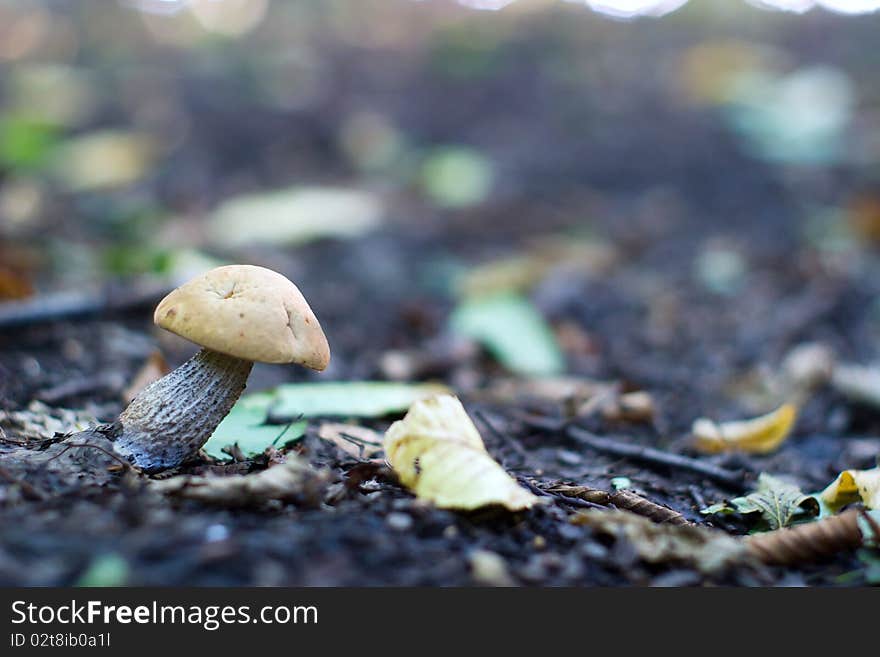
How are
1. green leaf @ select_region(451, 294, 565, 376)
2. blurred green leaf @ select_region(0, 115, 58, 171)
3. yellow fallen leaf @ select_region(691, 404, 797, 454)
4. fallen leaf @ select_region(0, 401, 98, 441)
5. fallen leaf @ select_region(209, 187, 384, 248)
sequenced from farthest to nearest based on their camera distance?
blurred green leaf @ select_region(0, 115, 58, 171), fallen leaf @ select_region(209, 187, 384, 248), green leaf @ select_region(451, 294, 565, 376), yellow fallen leaf @ select_region(691, 404, 797, 454), fallen leaf @ select_region(0, 401, 98, 441)

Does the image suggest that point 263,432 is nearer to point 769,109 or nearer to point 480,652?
point 480,652

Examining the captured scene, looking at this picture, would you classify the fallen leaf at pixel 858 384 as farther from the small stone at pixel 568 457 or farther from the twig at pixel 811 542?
the twig at pixel 811 542

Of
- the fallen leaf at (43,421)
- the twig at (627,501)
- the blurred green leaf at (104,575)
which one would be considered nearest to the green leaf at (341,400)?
the fallen leaf at (43,421)

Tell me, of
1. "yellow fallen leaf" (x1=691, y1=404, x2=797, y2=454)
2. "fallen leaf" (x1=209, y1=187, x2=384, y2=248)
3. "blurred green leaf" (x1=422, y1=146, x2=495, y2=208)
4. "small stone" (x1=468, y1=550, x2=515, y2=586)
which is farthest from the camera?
"blurred green leaf" (x1=422, y1=146, x2=495, y2=208)

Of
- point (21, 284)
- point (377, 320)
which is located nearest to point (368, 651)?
point (21, 284)

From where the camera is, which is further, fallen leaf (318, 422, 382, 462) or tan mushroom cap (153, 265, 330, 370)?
fallen leaf (318, 422, 382, 462)

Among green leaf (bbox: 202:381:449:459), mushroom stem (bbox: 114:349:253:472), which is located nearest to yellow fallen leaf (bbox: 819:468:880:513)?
green leaf (bbox: 202:381:449:459)

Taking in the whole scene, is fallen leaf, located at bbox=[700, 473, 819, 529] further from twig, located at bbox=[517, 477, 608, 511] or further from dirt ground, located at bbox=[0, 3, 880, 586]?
twig, located at bbox=[517, 477, 608, 511]

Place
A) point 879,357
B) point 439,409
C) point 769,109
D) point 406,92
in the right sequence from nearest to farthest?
point 439,409 → point 879,357 → point 769,109 → point 406,92
